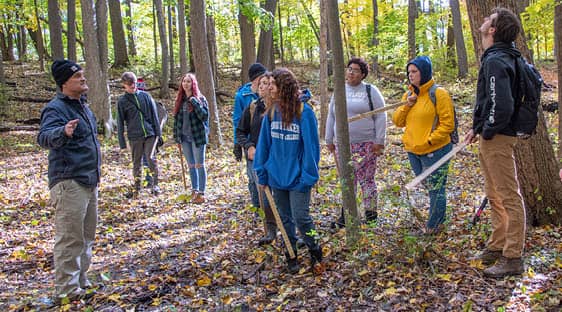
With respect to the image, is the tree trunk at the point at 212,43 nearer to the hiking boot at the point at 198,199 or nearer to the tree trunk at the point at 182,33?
the tree trunk at the point at 182,33

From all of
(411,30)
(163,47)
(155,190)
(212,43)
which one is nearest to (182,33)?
(163,47)

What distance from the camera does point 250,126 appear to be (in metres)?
5.34

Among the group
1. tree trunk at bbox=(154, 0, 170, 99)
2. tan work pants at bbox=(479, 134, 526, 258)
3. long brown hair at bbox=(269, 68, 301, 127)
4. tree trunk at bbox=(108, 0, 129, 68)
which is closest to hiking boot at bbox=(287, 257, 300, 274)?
long brown hair at bbox=(269, 68, 301, 127)

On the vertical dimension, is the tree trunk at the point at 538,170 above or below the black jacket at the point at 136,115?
below

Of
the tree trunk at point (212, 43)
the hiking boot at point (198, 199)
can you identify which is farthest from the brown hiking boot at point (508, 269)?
the tree trunk at point (212, 43)

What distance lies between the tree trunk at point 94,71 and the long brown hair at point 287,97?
10560 mm

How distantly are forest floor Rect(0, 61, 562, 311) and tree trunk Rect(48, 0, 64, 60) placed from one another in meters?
7.05

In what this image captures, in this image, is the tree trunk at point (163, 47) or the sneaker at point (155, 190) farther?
the tree trunk at point (163, 47)

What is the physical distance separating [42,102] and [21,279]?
13341 mm

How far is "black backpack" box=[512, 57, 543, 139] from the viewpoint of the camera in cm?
368

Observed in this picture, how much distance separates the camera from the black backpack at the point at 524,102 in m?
3.68

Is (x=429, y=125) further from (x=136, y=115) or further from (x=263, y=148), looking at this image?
(x=136, y=115)

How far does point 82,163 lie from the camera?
4.36 m

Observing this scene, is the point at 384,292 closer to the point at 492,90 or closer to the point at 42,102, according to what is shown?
the point at 492,90
